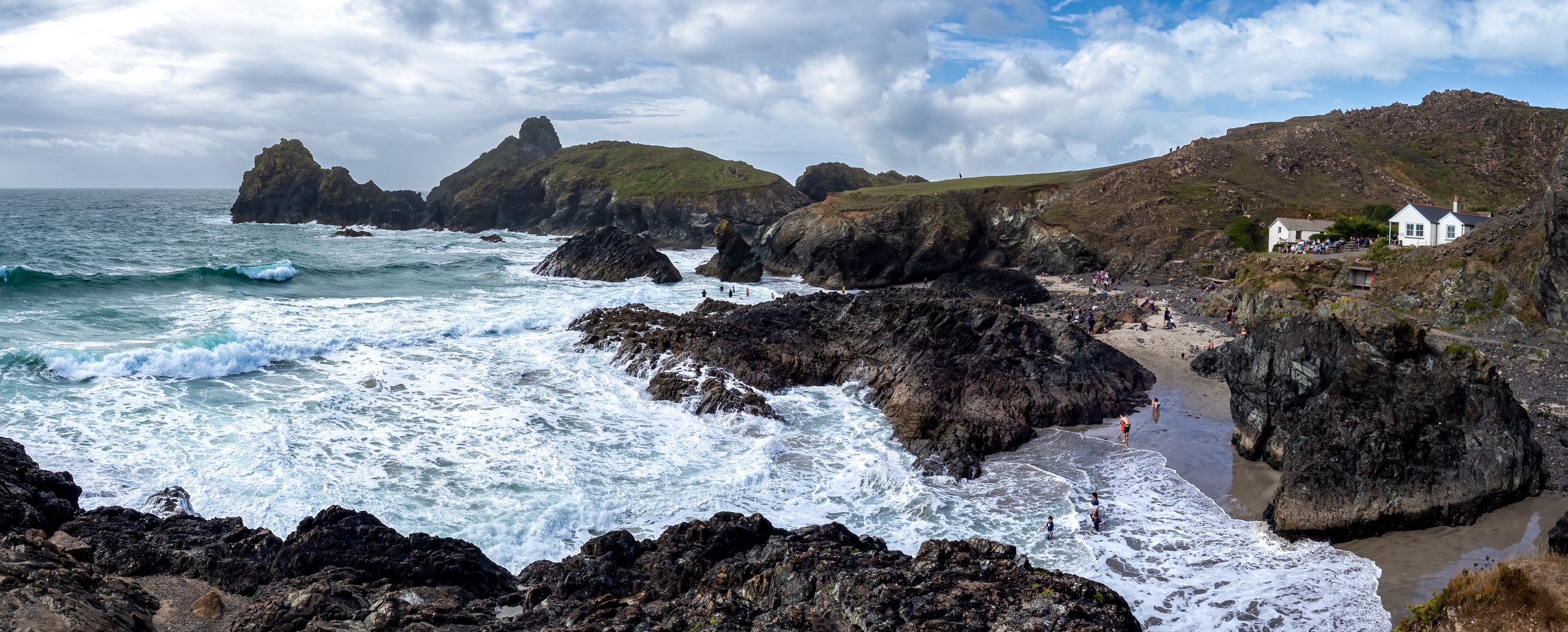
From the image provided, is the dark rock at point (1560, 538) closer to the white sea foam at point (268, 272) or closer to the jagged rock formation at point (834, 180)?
the white sea foam at point (268, 272)

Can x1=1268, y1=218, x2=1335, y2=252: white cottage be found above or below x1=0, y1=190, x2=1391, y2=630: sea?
above

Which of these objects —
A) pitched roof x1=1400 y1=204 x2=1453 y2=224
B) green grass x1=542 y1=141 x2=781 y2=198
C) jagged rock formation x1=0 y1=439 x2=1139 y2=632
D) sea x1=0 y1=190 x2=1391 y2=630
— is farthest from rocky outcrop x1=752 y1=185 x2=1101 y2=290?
jagged rock formation x1=0 y1=439 x2=1139 y2=632

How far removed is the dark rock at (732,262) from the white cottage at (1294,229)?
30.1 meters

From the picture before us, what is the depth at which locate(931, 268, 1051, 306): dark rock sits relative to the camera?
39.7 meters

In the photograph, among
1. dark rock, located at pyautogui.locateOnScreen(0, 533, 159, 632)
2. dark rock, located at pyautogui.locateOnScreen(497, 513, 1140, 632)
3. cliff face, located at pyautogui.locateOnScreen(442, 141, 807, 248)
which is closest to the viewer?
dark rock, located at pyautogui.locateOnScreen(0, 533, 159, 632)

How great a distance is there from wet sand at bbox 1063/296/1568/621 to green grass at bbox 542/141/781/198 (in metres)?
61.4

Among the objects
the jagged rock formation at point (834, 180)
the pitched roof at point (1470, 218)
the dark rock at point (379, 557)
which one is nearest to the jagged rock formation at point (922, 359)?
the dark rock at point (379, 557)

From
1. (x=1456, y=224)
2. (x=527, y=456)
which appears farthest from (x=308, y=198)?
(x=1456, y=224)

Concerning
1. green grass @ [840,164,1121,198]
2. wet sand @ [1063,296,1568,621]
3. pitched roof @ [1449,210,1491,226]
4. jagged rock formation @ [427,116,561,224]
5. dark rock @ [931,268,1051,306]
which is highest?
jagged rock formation @ [427,116,561,224]

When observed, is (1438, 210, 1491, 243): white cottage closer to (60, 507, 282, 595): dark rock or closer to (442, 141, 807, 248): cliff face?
(60, 507, 282, 595): dark rock

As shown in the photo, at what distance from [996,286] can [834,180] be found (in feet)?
187

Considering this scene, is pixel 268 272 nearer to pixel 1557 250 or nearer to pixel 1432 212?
pixel 1557 250

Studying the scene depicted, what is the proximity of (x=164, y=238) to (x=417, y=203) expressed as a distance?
1505 inches

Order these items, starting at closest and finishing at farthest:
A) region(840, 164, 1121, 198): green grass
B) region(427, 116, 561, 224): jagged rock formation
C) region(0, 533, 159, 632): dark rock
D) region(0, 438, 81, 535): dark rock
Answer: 1. region(0, 533, 159, 632): dark rock
2. region(0, 438, 81, 535): dark rock
3. region(840, 164, 1121, 198): green grass
4. region(427, 116, 561, 224): jagged rock formation
